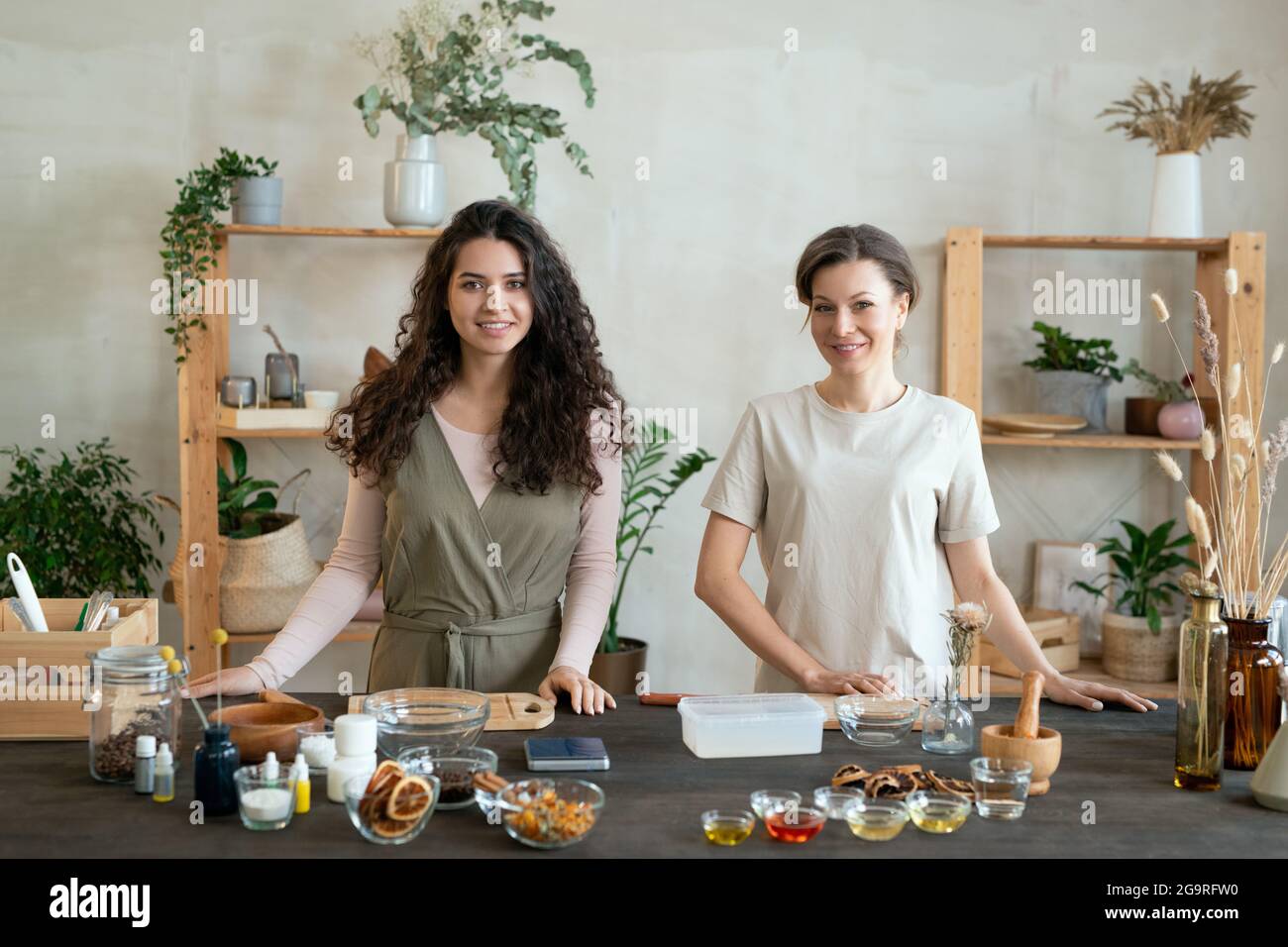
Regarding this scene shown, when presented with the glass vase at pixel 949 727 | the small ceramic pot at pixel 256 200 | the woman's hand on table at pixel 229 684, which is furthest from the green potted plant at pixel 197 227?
the glass vase at pixel 949 727

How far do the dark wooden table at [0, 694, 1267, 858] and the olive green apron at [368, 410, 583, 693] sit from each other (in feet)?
1.44

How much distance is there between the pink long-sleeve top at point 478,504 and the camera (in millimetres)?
2275

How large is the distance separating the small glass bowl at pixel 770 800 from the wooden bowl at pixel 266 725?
0.62 meters

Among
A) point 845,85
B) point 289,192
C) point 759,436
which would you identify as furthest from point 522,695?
point 845,85

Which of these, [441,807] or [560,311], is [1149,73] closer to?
[560,311]

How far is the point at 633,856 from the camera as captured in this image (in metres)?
1.42

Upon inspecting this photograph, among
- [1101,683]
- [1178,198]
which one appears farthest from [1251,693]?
[1178,198]

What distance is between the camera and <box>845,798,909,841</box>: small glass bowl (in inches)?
58.4

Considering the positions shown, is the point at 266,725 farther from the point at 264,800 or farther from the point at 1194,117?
the point at 1194,117

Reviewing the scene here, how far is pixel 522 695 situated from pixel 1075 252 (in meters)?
2.81

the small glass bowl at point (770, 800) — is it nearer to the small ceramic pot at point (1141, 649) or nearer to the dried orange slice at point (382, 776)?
the dried orange slice at point (382, 776)

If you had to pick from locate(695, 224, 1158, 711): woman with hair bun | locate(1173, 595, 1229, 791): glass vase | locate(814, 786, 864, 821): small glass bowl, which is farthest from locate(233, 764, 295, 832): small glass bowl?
locate(1173, 595, 1229, 791): glass vase

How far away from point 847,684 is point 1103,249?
2534 mm

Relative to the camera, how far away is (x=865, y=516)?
2.30 metres
